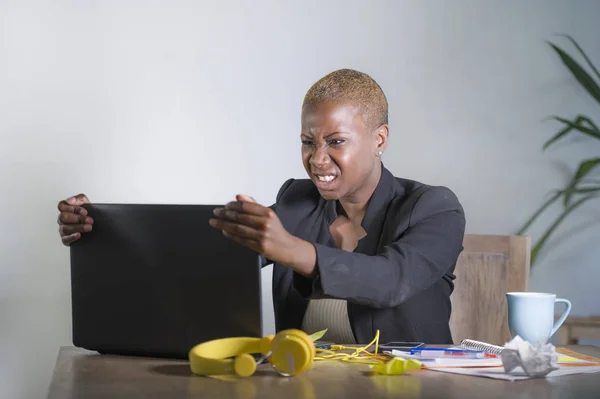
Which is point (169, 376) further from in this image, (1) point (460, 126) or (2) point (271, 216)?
(1) point (460, 126)

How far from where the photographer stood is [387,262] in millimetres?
1487

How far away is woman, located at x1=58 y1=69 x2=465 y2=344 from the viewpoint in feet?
5.20

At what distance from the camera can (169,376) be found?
3.95ft

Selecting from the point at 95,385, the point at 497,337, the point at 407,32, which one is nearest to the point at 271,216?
the point at 95,385

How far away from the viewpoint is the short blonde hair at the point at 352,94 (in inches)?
70.8

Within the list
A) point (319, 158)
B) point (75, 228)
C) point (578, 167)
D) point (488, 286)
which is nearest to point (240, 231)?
point (75, 228)

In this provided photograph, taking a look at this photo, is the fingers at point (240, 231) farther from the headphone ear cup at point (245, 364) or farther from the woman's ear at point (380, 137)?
the woman's ear at point (380, 137)

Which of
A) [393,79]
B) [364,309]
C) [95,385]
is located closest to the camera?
[95,385]

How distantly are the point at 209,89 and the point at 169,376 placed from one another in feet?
5.13

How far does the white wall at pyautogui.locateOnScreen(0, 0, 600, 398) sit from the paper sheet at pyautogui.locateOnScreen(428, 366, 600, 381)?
1491 mm

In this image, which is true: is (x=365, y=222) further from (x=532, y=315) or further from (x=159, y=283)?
(x=159, y=283)

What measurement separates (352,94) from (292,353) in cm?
83

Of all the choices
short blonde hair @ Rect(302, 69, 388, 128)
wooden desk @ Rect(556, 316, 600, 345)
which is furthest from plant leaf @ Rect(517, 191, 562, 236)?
short blonde hair @ Rect(302, 69, 388, 128)

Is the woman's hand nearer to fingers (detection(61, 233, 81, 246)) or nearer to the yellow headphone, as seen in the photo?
the yellow headphone
